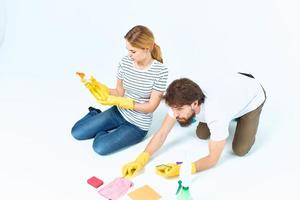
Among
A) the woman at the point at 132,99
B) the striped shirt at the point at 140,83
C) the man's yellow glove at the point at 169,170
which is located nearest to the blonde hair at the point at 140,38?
the woman at the point at 132,99

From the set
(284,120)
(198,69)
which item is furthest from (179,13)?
(284,120)

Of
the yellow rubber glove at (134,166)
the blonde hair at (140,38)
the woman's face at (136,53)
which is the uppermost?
the blonde hair at (140,38)

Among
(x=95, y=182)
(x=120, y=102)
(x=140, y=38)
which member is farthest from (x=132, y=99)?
(x=95, y=182)

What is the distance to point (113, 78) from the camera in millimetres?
2631

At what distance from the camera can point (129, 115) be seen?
196 centimetres

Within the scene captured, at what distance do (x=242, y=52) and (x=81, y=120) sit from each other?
138 cm

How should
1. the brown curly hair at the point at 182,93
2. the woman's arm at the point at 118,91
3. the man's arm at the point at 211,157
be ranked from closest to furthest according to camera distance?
the brown curly hair at the point at 182,93, the man's arm at the point at 211,157, the woman's arm at the point at 118,91

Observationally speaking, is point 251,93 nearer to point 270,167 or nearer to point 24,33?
point 270,167

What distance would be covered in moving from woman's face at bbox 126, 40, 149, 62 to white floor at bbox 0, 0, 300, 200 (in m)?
0.45

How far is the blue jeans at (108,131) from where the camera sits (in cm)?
187

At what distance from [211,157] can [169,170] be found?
19 cm

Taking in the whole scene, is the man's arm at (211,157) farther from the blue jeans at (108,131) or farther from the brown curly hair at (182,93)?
the blue jeans at (108,131)

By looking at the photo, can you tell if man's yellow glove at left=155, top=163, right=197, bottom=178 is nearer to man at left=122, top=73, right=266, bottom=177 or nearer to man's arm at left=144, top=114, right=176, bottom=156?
man at left=122, top=73, right=266, bottom=177

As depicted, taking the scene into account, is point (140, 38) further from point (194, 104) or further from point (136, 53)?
point (194, 104)
